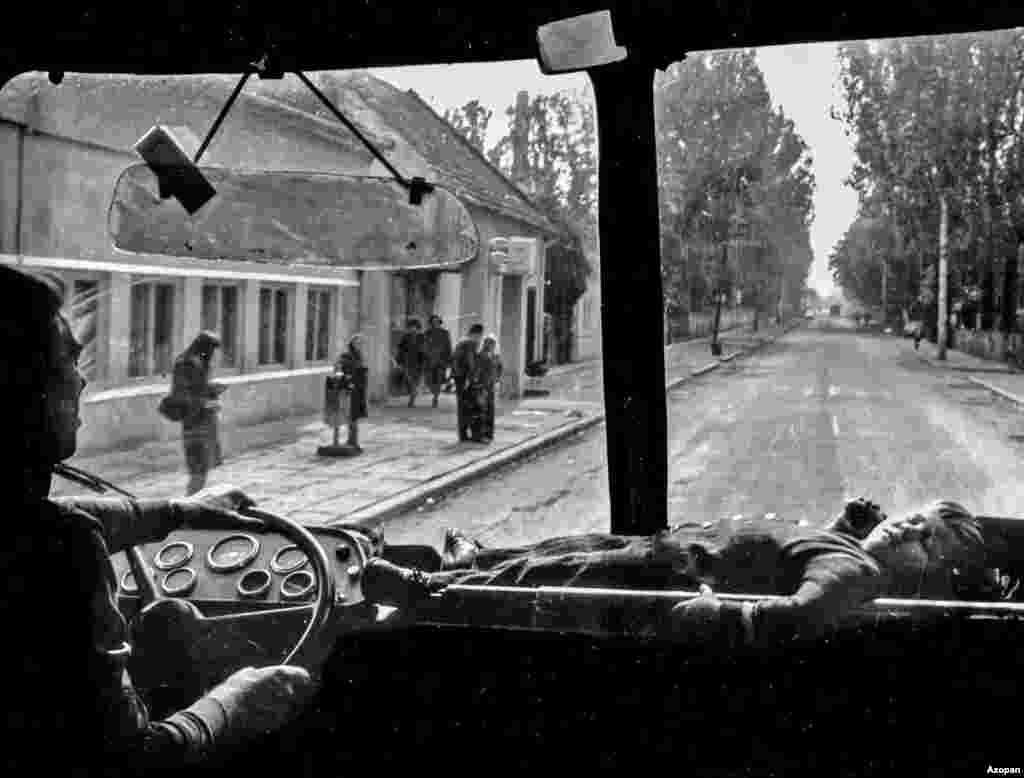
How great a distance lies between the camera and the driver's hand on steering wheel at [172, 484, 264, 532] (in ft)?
6.49

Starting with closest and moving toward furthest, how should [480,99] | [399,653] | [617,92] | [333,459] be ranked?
[399,653] → [617,92] → [480,99] → [333,459]

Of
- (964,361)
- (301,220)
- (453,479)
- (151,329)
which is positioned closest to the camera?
(301,220)

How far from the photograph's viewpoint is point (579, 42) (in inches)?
97.6

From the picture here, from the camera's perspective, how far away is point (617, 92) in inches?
103

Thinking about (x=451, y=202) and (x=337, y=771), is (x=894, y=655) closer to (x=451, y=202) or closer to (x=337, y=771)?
(x=337, y=771)

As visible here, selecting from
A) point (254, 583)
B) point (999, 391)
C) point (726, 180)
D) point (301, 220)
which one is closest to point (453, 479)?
point (999, 391)

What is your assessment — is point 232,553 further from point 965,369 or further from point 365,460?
point 365,460

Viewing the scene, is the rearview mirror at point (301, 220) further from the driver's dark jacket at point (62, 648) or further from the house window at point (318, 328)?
the house window at point (318, 328)

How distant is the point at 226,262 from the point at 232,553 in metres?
1.30

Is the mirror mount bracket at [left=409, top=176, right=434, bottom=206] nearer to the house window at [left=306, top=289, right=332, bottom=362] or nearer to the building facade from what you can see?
the building facade

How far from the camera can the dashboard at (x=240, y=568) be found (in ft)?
6.99

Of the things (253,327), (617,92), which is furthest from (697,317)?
(253,327)

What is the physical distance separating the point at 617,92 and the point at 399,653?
1452 mm

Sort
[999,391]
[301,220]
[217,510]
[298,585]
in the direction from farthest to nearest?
[999,391] → [301,220] → [298,585] → [217,510]
